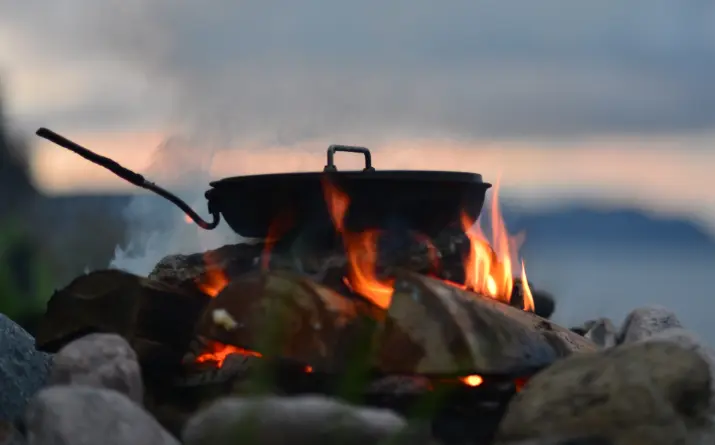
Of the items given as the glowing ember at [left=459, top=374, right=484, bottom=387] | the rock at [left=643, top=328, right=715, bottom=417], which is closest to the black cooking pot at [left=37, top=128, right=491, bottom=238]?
the glowing ember at [left=459, top=374, right=484, bottom=387]

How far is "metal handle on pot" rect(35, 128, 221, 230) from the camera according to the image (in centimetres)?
462

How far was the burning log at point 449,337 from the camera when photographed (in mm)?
3570

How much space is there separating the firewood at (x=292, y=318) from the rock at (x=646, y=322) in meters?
1.86

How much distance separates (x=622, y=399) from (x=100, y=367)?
1.97 m

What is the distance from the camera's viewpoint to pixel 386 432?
2.92m

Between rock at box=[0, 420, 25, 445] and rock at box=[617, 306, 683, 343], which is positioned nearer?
rock at box=[0, 420, 25, 445]

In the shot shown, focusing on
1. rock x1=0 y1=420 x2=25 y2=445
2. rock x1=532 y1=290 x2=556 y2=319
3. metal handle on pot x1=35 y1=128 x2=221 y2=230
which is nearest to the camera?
rock x1=0 y1=420 x2=25 y2=445

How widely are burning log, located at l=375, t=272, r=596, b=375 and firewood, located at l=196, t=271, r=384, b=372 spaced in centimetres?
15

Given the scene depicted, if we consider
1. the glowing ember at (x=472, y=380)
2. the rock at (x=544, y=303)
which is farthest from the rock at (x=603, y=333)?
the glowing ember at (x=472, y=380)

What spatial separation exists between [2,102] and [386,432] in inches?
427

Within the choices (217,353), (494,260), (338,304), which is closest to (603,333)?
(494,260)

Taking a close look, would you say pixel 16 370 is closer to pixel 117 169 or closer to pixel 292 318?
pixel 117 169

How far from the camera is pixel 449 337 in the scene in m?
3.61

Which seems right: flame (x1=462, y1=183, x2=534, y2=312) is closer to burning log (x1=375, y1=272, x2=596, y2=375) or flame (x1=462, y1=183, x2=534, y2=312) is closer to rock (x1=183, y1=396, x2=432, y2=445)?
burning log (x1=375, y1=272, x2=596, y2=375)
